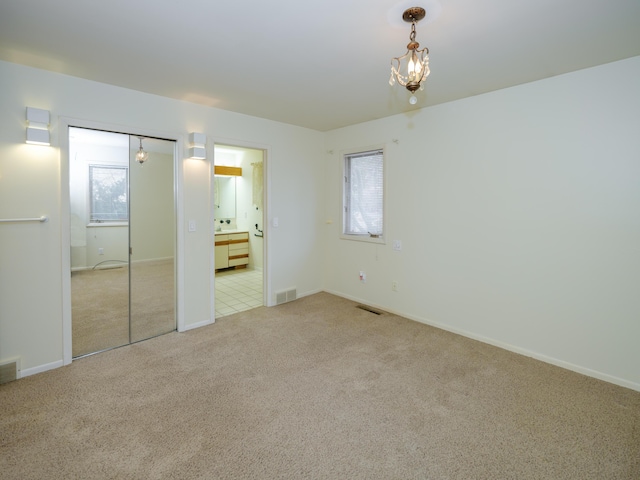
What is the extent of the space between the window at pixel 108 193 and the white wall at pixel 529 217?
3.01m

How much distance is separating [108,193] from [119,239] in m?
0.46

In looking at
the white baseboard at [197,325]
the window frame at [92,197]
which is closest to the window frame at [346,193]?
the white baseboard at [197,325]

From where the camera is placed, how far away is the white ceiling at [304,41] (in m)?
1.90

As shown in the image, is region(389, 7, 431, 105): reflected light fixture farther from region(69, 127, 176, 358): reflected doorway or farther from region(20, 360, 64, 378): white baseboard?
region(20, 360, 64, 378): white baseboard

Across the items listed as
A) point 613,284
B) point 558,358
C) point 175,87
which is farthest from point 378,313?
point 175,87

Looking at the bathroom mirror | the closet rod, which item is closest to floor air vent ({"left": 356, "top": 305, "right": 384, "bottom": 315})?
the closet rod

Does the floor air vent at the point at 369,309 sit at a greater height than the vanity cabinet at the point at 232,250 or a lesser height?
lesser

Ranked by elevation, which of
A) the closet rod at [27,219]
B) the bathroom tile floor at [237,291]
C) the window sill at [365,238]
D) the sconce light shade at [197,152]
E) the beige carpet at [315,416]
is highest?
the sconce light shade at [197,152]

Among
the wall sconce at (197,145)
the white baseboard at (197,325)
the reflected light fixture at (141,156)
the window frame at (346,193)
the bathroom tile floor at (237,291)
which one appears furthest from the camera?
the bathroom tile floor at (237,291)

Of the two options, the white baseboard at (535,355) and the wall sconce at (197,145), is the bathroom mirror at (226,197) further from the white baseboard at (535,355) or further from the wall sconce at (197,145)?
the white baseboard at (535,355)

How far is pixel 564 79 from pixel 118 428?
14.2 ft

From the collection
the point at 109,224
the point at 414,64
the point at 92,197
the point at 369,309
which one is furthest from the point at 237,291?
the point at 414,64

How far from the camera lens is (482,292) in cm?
341

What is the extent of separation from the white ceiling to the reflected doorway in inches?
26.0
